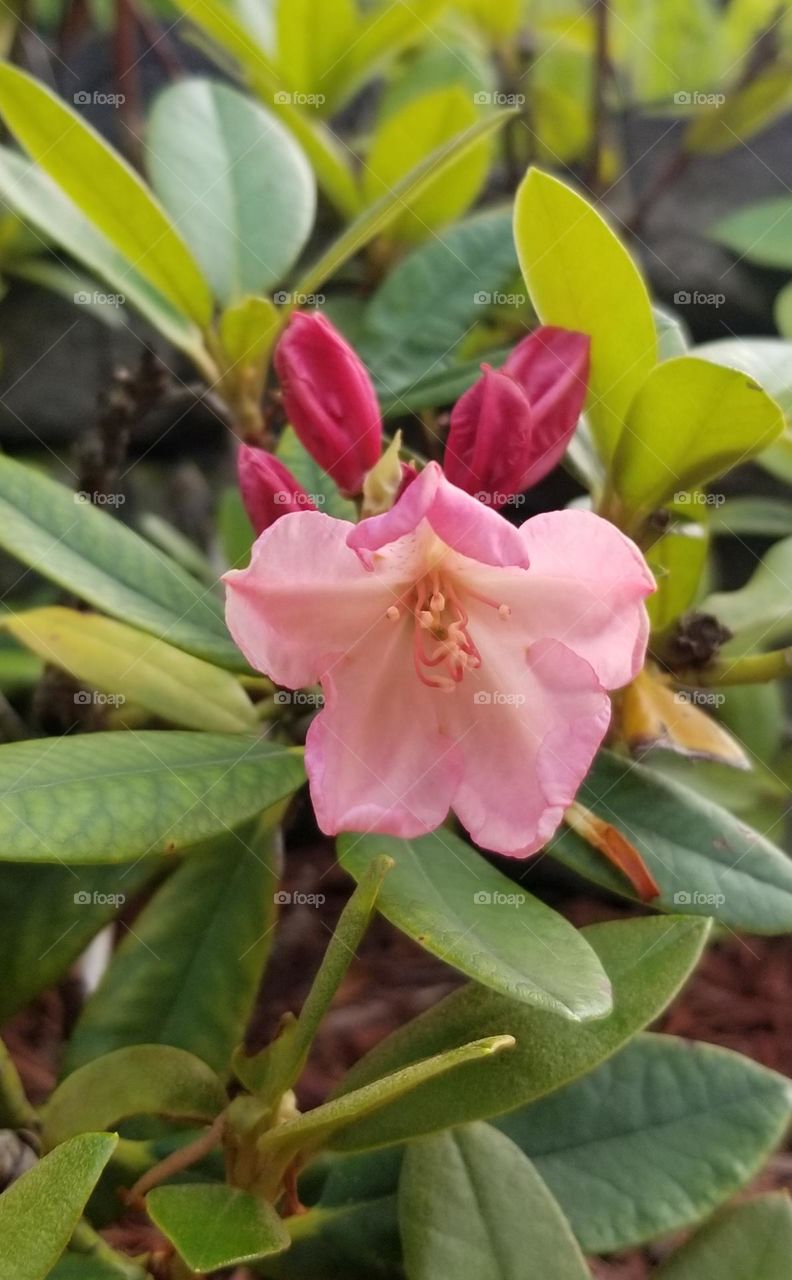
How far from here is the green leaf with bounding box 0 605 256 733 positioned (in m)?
0.74

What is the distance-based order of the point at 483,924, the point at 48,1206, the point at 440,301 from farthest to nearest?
the point at 440,301 → the point at 483,924 → the point at 48,1206

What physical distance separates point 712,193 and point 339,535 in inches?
68.0

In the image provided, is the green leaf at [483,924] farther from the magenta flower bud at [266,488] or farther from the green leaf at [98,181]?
the green leaf at [98,181]

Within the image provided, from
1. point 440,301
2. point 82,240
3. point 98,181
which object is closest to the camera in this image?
point 98,181

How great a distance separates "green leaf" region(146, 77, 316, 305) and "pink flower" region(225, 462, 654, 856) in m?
0.47

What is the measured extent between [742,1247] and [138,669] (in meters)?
0.53

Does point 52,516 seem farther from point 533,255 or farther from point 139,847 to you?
point 533,255

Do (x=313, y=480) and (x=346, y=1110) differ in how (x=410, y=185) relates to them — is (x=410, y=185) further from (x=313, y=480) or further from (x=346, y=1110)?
(x=346, y=1110)

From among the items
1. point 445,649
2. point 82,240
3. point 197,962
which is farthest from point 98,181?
point 197,962

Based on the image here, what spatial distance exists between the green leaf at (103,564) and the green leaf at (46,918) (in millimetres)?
159

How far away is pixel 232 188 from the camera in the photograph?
1016mm

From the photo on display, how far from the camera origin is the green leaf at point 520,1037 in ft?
1.86

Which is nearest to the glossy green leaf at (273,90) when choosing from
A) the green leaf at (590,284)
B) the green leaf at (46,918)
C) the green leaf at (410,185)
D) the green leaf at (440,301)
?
the green leaf at (440,301)

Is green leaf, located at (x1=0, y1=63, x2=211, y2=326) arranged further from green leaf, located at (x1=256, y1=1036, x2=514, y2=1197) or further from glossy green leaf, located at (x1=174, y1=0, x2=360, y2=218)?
green leaf, located at (x1=256, y1=1036, x2=514, y2=1197)
